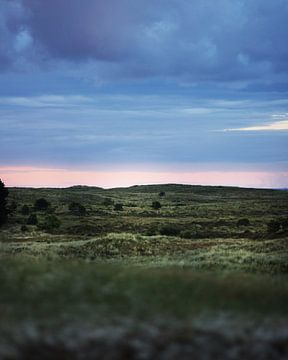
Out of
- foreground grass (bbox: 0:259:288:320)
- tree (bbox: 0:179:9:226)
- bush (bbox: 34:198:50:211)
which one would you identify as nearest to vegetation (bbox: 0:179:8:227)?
tree (bbox: 0:179:9:226)

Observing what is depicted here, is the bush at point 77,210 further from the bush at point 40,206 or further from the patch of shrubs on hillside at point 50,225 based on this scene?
the patch of shrubs on hillside at point 50,225

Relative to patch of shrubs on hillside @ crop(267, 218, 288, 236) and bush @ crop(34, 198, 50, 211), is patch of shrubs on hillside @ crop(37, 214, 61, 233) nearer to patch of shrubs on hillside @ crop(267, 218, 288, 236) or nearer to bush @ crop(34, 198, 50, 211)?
patch of shrubs on hillside @ crop(267, 218, 288, 236)

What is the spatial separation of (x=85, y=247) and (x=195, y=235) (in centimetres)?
1838

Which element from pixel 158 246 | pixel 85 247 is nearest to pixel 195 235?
pixel 158 246

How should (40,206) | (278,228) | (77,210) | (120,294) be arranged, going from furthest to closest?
(40,206)
(77,210)
(278,228)
(120,294)

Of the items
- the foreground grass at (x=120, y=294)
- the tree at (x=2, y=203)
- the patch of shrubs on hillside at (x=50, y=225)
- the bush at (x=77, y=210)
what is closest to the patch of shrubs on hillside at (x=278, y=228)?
the patch of shrubs on hillside at (x=50, y=225)

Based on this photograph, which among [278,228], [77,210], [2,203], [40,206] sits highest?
[2,203]

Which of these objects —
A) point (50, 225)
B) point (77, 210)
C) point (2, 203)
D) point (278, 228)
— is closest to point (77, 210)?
point (77, 210)

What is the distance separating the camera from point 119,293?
42.5 feet

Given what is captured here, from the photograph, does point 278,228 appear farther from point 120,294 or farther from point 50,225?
point 120,294

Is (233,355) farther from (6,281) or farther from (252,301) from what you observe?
(6,281)

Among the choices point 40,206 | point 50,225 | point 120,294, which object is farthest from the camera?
point 40,206

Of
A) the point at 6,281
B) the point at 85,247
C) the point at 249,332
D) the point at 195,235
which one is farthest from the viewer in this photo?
the point at 195,235

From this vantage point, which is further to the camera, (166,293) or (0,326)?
(166,293)
